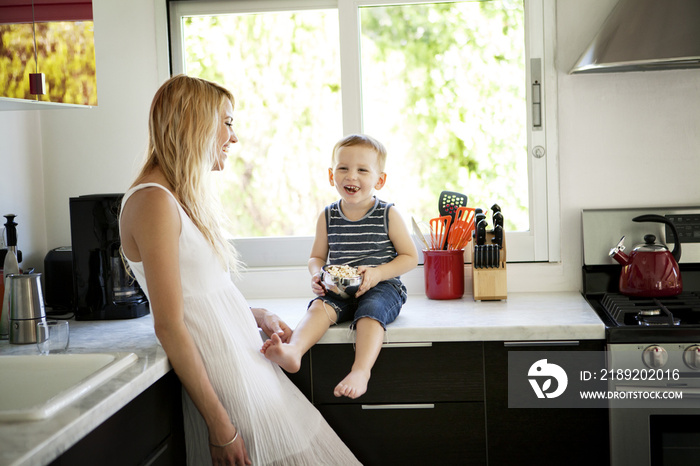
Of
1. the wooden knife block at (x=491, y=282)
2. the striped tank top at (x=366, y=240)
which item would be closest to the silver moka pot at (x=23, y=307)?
the striped tank top at (x=366, y=240)

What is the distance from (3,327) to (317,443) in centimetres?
91

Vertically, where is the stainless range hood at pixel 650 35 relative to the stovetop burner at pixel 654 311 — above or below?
above

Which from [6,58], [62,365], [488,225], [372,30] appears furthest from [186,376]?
[372,30]

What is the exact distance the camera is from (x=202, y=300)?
1570 millimetres

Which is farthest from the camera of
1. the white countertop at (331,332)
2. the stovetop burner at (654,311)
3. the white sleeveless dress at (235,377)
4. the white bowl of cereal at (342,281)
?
Answer: the white bowl of cereal at (342,281)

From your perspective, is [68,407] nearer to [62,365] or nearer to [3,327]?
[62,365]

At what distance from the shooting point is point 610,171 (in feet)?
7.57

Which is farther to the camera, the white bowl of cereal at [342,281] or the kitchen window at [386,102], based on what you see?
the kitchen window at [386,102]

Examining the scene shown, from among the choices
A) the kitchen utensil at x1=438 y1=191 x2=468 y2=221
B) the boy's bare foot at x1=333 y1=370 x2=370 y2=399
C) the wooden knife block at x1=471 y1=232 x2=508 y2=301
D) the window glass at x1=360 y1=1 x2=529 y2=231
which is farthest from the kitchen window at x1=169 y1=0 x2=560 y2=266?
the boy's bare foot at x1=333 y1=370 x2=370 y2=399

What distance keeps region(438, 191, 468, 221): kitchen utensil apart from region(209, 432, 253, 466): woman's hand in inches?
43.6

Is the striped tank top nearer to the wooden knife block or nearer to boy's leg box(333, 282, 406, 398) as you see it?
boy's leg box(333, 282, 406, 398)

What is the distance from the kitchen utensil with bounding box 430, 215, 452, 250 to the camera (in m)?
2.26

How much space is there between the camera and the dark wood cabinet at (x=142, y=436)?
3.87 feet

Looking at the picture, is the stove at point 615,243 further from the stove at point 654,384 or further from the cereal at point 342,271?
the cereal at point 342,271
